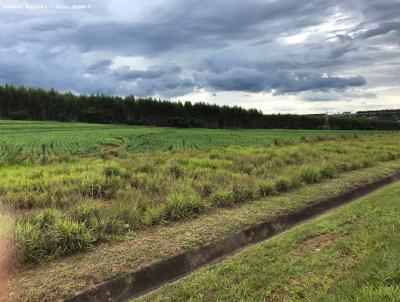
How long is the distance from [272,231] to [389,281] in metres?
3.56

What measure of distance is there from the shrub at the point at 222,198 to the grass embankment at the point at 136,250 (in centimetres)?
23

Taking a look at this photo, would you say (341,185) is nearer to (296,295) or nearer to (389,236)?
(389,236)

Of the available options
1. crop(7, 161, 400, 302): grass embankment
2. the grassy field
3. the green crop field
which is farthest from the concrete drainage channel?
the grassy field

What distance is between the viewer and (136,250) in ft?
20.0

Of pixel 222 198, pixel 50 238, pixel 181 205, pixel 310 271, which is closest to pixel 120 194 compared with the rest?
pixel 181 205

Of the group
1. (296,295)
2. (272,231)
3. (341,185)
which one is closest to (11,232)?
(296,295)

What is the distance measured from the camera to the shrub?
9039 millimetres

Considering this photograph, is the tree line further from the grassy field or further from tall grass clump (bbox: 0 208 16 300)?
tall grass clump (bbox: 0 208 16 300)

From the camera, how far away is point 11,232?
18.9 feet

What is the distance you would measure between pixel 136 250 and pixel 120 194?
3561mm

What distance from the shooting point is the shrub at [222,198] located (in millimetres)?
9039

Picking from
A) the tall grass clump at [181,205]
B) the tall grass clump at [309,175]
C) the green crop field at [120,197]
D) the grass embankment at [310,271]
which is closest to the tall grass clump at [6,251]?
the green crop field at [120,197]

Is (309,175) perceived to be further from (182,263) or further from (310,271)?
(310,271)

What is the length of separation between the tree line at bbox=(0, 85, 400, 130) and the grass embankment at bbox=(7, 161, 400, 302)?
95.4m
